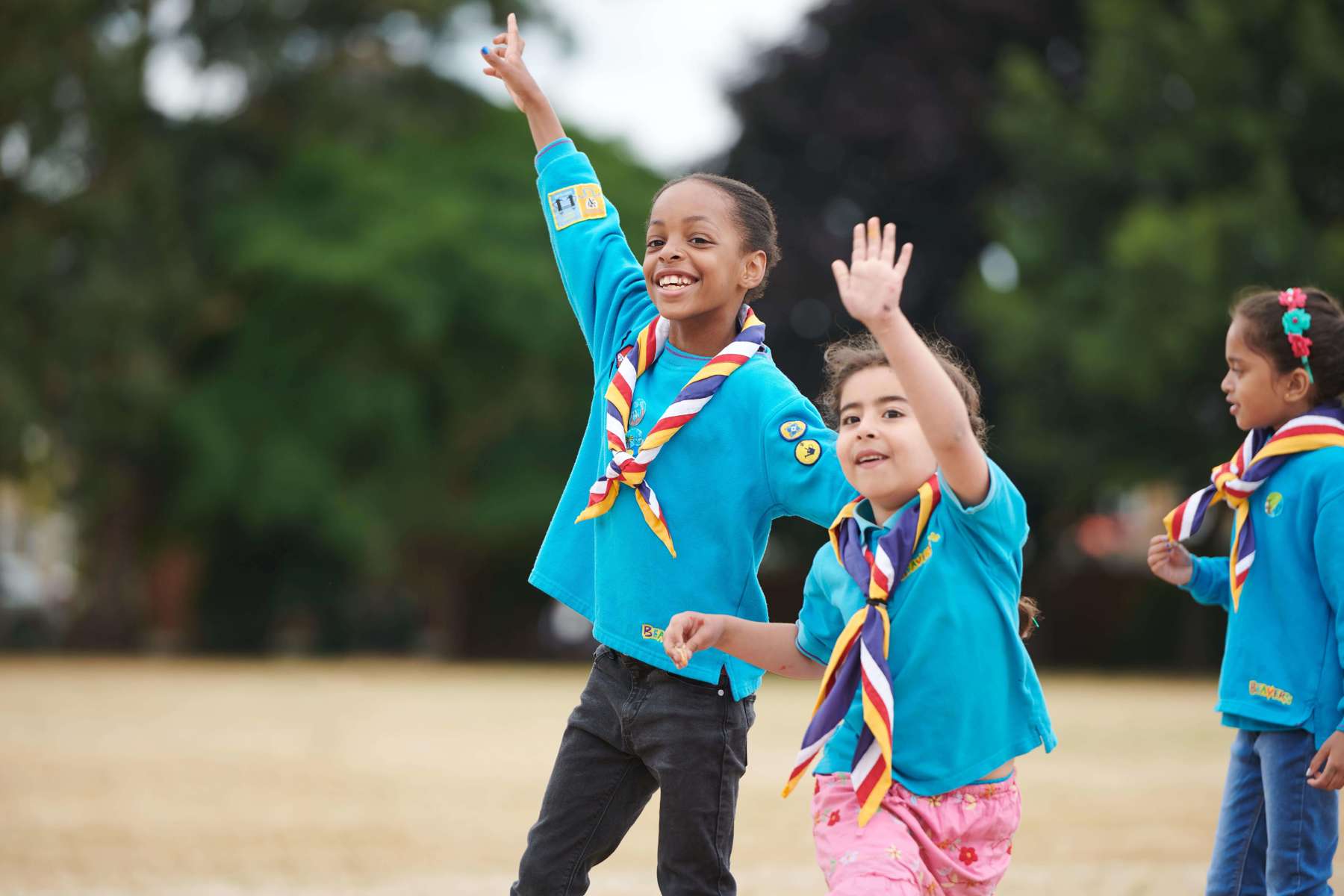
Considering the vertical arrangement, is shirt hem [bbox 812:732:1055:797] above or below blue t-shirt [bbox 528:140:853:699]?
below

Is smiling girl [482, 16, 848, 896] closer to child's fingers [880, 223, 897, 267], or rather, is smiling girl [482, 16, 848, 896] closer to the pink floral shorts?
the pink floral shorts

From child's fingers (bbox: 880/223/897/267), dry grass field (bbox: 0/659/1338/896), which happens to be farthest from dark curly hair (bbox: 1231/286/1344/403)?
dry grass field (bbox: 0/659/1338/896)

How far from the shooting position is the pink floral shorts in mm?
3025

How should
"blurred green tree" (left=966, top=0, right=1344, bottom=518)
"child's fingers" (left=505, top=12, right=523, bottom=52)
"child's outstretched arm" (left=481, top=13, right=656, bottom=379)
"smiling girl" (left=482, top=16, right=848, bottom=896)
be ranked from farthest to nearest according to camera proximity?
"blurred green tree" (left=966, top=0, right=1344, bottom=518) → "child's fingers" (left=505, top=12, right=523, bottom=52) → "child's outstretched arm" (left=481, top=13, right=656, bottom=379) → "smiling girl" (left=482, top=16, right=848, bottom=896)

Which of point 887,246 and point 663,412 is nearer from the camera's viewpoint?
point 887,246

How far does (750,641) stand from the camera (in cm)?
332

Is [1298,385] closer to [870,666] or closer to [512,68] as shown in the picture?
[870,666]

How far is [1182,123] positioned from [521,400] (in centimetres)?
1150

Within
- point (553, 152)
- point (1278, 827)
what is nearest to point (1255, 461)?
point (1278, 827)

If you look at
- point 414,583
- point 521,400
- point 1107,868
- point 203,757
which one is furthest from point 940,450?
point 414,583

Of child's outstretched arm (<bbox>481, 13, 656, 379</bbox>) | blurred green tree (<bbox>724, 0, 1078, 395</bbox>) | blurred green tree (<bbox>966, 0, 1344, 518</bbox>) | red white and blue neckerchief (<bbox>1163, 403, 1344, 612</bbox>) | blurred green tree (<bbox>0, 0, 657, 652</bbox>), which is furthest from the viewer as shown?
blurred green tree (<bbox>724, 0, 1078, 395</bbox>)

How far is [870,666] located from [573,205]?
1618 millimetres

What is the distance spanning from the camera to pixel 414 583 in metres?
34.6

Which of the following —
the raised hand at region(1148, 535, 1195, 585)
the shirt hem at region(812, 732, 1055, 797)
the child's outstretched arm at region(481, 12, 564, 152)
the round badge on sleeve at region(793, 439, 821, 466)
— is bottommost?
the shirt hem at region(812, 732, 1055, 797)
